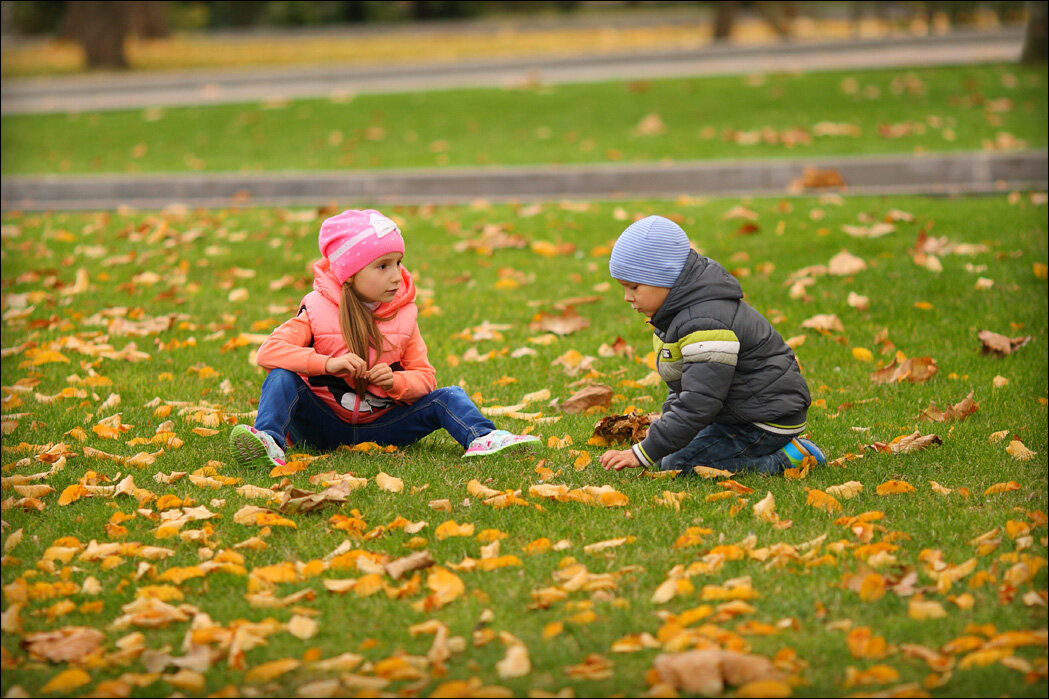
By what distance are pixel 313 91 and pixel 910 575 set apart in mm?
16555

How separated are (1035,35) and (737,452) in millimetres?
13187

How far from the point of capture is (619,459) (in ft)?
13.2

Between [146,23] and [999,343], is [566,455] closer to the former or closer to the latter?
[999,343]

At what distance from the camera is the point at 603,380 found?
548 cm

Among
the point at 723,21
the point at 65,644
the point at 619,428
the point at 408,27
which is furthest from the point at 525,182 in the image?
the point at 408,27

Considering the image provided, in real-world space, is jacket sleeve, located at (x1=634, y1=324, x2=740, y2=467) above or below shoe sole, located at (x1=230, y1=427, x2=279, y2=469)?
above

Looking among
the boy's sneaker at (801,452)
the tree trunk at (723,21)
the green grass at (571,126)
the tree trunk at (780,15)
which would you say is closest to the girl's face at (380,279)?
the boy's sneaker at (801,452)

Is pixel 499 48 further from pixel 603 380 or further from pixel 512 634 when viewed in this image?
pixel 512 634

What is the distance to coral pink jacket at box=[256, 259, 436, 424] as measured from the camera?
427 cm

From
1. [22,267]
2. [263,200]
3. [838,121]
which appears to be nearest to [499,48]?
[838,121]

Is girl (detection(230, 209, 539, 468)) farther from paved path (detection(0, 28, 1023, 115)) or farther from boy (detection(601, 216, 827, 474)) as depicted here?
paved path (detection(0, 28, 1023, 115))

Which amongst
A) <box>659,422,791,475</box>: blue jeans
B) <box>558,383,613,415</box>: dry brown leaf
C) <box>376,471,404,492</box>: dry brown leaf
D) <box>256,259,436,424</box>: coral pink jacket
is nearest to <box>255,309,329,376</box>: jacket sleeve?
<box>256,259,436,424</box>: coral pink jacket

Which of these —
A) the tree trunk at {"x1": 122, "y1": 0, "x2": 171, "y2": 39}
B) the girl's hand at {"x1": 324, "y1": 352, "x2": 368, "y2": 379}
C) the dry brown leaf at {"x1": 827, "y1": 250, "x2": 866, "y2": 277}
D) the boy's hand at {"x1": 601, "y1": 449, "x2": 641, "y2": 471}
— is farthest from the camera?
the tree trunk at {"x1": 122, "y1": 0, "x2": 171, "y2": 39}

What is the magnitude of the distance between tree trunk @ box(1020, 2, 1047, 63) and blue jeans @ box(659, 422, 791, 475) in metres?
12.6
